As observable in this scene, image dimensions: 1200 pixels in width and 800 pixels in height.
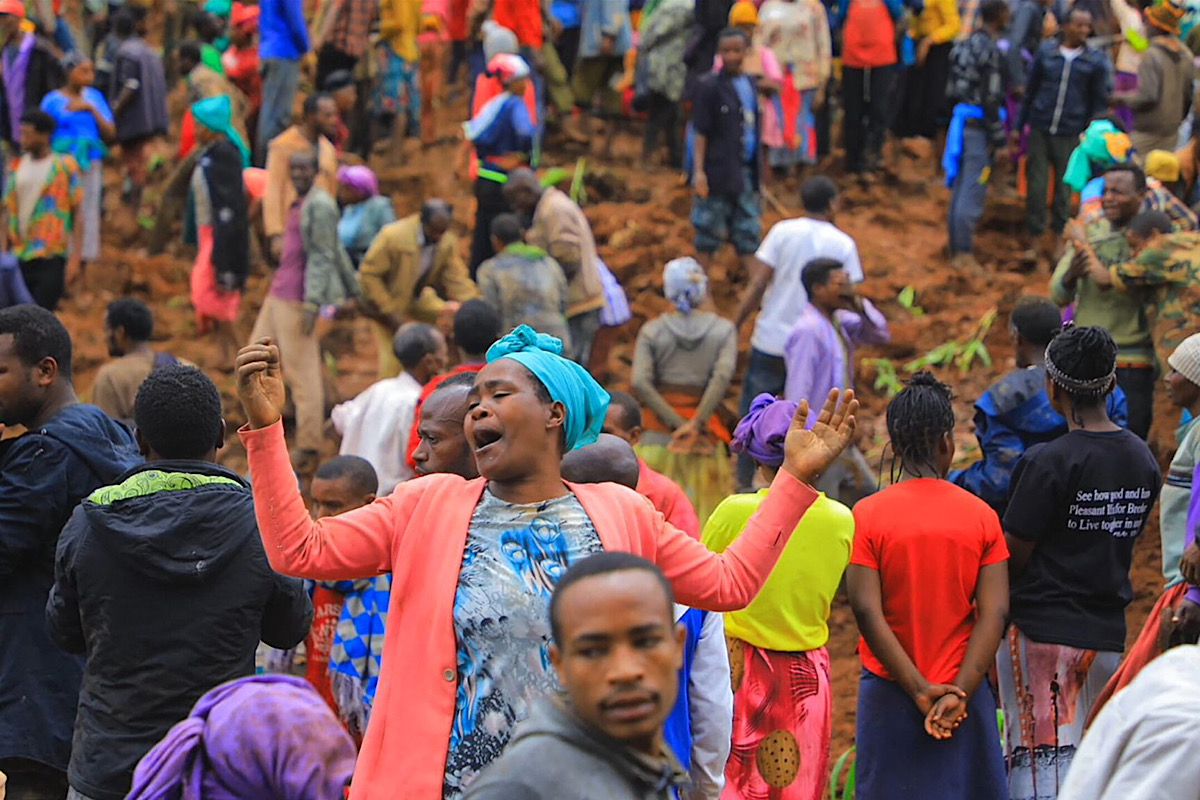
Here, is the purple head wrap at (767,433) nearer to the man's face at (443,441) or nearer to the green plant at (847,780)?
the man's face at (443,441)

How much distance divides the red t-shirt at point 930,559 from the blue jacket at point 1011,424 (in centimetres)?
126

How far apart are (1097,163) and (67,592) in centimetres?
788

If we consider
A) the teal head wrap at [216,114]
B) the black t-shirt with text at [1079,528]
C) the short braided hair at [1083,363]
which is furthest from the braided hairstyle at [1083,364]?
the teal head wrap at [216,114]

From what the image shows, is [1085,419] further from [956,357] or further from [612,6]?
[612,6]

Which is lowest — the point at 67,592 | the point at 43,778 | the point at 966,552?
the point at 43,778

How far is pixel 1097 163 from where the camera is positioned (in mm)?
10258

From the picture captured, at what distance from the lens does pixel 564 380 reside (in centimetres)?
347

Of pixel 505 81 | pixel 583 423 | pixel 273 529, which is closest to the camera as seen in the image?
pixel 273 529

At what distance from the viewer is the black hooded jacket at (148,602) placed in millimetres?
4102

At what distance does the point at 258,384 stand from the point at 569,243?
22.4 feet

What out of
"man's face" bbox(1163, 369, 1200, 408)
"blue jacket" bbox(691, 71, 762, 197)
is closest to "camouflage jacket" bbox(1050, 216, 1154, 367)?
"man's face" bbox(1163, 369, 1200, 408)

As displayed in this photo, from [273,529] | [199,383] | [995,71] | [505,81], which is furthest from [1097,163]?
[273,529]

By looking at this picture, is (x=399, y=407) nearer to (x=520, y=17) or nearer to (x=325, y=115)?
(x=325, y=115)

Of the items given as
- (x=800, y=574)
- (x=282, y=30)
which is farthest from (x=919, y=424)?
(x=282, y=30)
